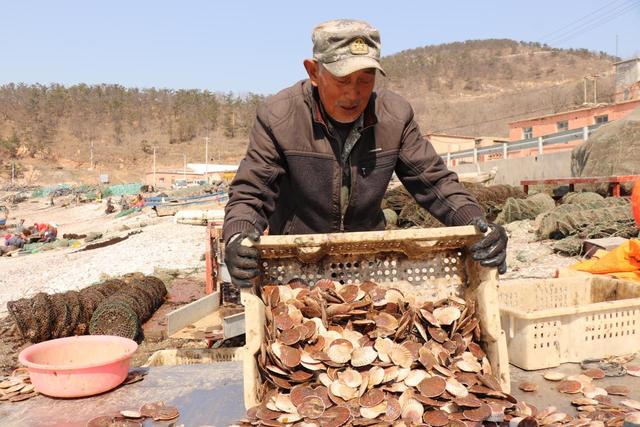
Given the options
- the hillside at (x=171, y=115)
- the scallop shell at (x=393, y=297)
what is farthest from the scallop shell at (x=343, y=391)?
the hillside at (x=171, y=115)

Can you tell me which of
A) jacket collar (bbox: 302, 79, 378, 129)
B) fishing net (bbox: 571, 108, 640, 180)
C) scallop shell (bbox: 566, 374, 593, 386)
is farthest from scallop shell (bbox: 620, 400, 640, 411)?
fishing net (bbox: 571, 108, 640, 180)

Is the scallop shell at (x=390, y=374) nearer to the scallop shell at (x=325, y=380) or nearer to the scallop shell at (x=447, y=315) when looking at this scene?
the scallop shell at (x=325, y=380)

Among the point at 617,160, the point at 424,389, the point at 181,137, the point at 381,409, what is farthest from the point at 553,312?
the point at 181,137

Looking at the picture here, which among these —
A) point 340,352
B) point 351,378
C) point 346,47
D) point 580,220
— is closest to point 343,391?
point 351,378

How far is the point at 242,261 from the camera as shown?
2297 mm

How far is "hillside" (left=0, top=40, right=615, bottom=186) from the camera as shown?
65.2 m

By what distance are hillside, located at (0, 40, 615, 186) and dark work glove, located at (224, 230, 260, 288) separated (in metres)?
59.2

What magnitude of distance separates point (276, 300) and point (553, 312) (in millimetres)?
1328

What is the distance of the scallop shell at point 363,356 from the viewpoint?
7.57 ft

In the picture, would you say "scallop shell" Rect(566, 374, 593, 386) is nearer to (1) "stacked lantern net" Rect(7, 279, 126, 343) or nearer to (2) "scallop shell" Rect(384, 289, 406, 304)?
(2) "scallop shell" Rect(384, 289, 406, 304)

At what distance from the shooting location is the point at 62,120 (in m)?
73.1

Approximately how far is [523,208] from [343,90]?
9588 mm

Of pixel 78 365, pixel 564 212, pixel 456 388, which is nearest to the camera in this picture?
pixel 456 388

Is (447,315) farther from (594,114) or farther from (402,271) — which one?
(594,114)
